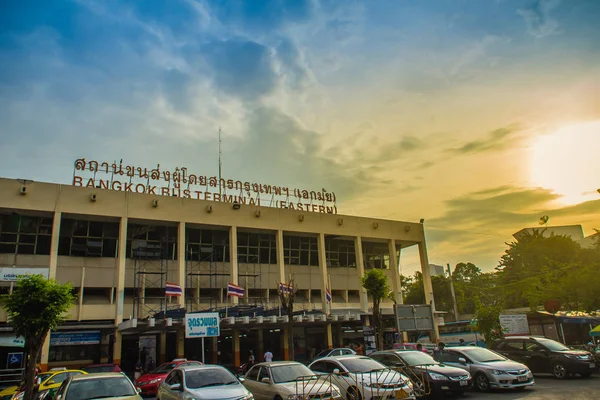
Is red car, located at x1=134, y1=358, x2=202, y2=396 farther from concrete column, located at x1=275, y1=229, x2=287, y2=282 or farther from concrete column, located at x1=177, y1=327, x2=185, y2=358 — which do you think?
concrete column, located at x1=275, y1=229, x2=287, y2=282

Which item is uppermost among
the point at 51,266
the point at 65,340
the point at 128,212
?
the point at 128,212

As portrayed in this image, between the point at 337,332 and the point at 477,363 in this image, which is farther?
the point at 337,332

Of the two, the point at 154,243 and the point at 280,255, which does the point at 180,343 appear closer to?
the point at 154,243

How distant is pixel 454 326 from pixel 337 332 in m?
14.7

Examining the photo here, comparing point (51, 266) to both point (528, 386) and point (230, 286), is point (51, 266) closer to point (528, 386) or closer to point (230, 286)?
point (230, 286)

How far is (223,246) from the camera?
130ft

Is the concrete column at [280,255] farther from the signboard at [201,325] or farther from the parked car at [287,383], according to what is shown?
the parked car at [287,383]

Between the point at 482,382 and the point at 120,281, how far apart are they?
2466 centimetres

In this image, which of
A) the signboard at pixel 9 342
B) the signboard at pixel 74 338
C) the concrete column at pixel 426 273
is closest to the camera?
the signboard at pixel 9 342

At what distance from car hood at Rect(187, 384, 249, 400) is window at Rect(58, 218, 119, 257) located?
2538cm

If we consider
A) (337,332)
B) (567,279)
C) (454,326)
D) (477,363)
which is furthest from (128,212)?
(454,326)

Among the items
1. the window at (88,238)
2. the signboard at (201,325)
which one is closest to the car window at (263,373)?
the signboard at (201,325)

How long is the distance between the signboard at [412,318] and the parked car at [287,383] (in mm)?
11733

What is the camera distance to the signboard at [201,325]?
21.2 m
